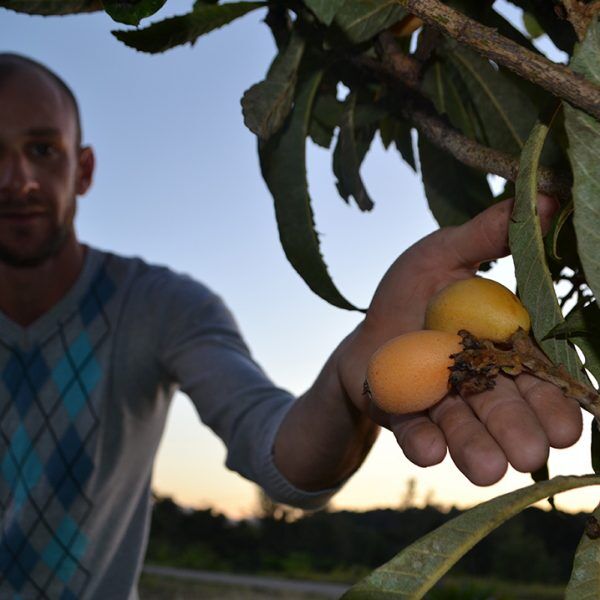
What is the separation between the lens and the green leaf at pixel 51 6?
3.14 feet

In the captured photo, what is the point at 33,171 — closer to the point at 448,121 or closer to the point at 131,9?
the point at 448,121

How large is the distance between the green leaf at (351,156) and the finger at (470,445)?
1.32 ft

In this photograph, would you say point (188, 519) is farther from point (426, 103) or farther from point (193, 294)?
point (426, 103)

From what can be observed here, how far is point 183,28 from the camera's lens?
3.31ft

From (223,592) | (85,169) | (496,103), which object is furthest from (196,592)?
(496,103)

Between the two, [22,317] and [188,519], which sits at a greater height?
[188,519]

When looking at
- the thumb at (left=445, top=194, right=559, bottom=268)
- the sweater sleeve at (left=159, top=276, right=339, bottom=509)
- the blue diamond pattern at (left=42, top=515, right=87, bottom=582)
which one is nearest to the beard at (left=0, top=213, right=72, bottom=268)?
the sweater sleeve at (left=159, top=276, right=339, bottom=509)

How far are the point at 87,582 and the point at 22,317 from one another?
→ 2.79ft

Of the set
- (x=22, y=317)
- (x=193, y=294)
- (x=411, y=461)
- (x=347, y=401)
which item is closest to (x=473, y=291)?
(x=411, y=461)

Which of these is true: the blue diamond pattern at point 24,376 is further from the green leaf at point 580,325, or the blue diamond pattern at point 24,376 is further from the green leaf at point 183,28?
the green leaf at point 580,325

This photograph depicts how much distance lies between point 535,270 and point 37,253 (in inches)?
93.5

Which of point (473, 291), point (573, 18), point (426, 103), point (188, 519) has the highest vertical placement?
point (188, 519)

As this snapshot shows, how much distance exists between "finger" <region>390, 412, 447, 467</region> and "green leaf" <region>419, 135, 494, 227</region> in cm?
41

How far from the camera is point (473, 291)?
34.0 inches
